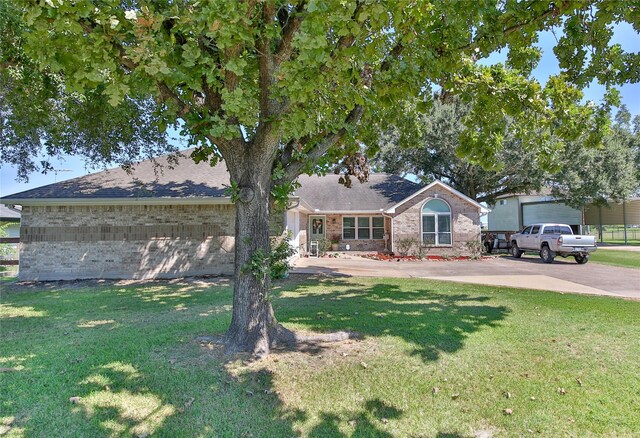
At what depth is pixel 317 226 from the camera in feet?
75.2

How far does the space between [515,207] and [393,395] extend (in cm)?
3263

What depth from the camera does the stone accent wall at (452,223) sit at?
20.5 meters

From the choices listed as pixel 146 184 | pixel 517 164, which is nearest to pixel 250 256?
pixel 146 184

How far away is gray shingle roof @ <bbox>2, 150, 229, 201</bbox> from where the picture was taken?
43.0 ft

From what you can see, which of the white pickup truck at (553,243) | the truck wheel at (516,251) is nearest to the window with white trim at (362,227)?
the truck wheel at (516,251)

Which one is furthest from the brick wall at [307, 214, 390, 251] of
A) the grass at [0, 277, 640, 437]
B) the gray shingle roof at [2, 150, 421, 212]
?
the grass at [0, 277, 640, 437]

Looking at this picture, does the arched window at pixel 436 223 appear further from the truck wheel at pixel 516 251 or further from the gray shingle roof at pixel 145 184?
the gray shingle roof at pixel 145 184

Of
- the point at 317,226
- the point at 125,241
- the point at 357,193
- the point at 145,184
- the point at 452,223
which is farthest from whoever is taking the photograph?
the point at 357,193

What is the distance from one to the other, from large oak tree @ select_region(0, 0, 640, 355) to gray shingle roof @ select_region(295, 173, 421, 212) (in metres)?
14.1

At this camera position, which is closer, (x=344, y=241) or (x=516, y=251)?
(x=516, y=251)

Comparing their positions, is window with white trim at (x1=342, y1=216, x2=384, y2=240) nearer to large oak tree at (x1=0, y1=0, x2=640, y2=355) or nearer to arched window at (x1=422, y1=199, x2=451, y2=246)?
arched window at (x1=422, y1=199, x2=451, y2=246)

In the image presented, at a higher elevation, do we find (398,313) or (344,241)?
(344,241)

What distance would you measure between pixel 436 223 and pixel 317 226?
7085 millimetres

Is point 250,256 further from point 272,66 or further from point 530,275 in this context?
point 530,275
